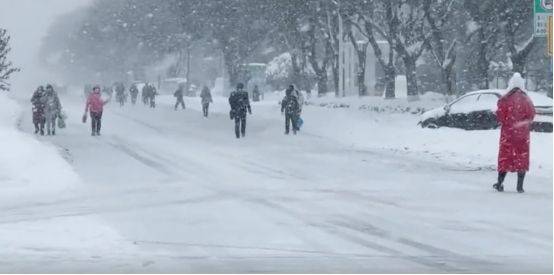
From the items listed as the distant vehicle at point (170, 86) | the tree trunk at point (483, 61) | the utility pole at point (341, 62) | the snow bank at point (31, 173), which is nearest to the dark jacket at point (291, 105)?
the snow bank at point (31, 173)

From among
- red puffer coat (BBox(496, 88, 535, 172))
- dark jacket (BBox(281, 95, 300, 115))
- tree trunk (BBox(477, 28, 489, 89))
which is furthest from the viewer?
tree trunk (BBox(477, 28, 489, 89))

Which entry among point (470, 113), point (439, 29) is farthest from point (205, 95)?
point (470, 113)

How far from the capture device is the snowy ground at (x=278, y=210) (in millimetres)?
8328

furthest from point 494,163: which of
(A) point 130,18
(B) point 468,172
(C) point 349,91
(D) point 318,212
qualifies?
(A) point 130,18

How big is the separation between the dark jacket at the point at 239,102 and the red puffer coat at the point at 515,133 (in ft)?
43.7

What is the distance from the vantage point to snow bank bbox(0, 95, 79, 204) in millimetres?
13422

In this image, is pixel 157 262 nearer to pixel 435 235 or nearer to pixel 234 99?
pixel 435 235

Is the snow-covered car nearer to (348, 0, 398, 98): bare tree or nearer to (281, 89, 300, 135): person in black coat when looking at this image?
(281, 89, 300, 135): person in black coat

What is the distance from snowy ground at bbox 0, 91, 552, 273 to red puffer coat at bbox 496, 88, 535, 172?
0.48 m

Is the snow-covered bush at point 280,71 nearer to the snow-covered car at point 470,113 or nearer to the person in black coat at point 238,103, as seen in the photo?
the person in black coat at point 238,103

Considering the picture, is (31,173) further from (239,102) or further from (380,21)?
(380,21)

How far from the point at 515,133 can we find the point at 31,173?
7.69 metres

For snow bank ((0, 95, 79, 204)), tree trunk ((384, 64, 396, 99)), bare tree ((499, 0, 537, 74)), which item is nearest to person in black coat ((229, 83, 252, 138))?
Result: snow bank ((0, 95, 79, 204))

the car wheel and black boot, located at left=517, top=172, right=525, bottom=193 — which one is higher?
the car wheel
